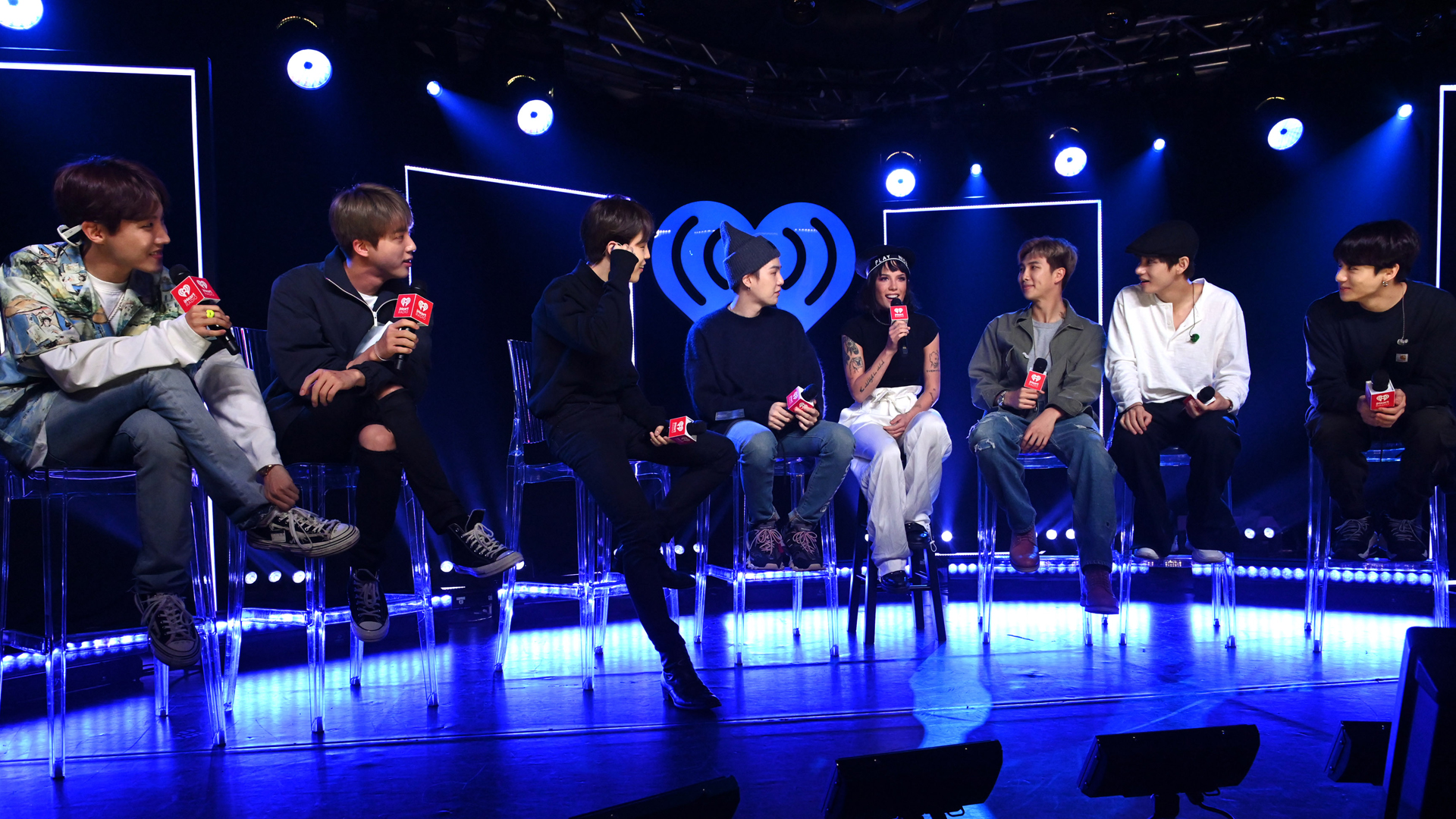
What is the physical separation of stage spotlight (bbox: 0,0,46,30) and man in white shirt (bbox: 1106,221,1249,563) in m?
4.27

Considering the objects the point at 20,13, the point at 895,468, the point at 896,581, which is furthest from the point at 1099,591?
the point at 20,13

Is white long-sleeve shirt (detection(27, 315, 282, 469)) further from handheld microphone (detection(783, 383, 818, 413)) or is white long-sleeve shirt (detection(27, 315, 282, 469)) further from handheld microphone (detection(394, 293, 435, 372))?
handheld microphone (detection(783, 383, 818, 413))

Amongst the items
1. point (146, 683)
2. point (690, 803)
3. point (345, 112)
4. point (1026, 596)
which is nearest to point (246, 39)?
point (345, 112)

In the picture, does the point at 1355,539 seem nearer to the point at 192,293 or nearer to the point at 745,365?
the point at 745,365

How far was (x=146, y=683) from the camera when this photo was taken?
11.3ft

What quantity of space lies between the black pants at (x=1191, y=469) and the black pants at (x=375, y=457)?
2461 millimetres

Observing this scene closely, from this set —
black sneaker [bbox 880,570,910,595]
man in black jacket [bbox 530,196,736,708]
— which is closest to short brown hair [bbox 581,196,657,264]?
man in black jacket [bbox 530,196,736,708]

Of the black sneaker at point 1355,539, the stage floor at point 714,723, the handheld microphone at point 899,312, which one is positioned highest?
the handheld microphone at point 899,312

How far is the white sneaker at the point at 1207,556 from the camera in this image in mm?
3575

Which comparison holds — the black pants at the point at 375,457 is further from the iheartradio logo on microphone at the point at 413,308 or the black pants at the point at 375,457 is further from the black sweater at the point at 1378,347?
the black sweater at the point at 1378,347

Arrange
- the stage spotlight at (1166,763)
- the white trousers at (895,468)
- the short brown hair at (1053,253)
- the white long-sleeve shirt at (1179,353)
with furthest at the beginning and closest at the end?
1. the short brown hair at (1053,253)
2. the white long-sleeve shirt at (1179,353)
3. the white trousers at (895,468)
4. the stage spotlight at (1166,763)

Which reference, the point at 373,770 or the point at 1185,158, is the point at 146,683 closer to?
the point at 373,770

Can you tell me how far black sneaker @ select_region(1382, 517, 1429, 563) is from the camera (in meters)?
3.46

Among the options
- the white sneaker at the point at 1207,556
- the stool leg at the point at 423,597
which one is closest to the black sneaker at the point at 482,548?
the stool leg at the point at 423,597
